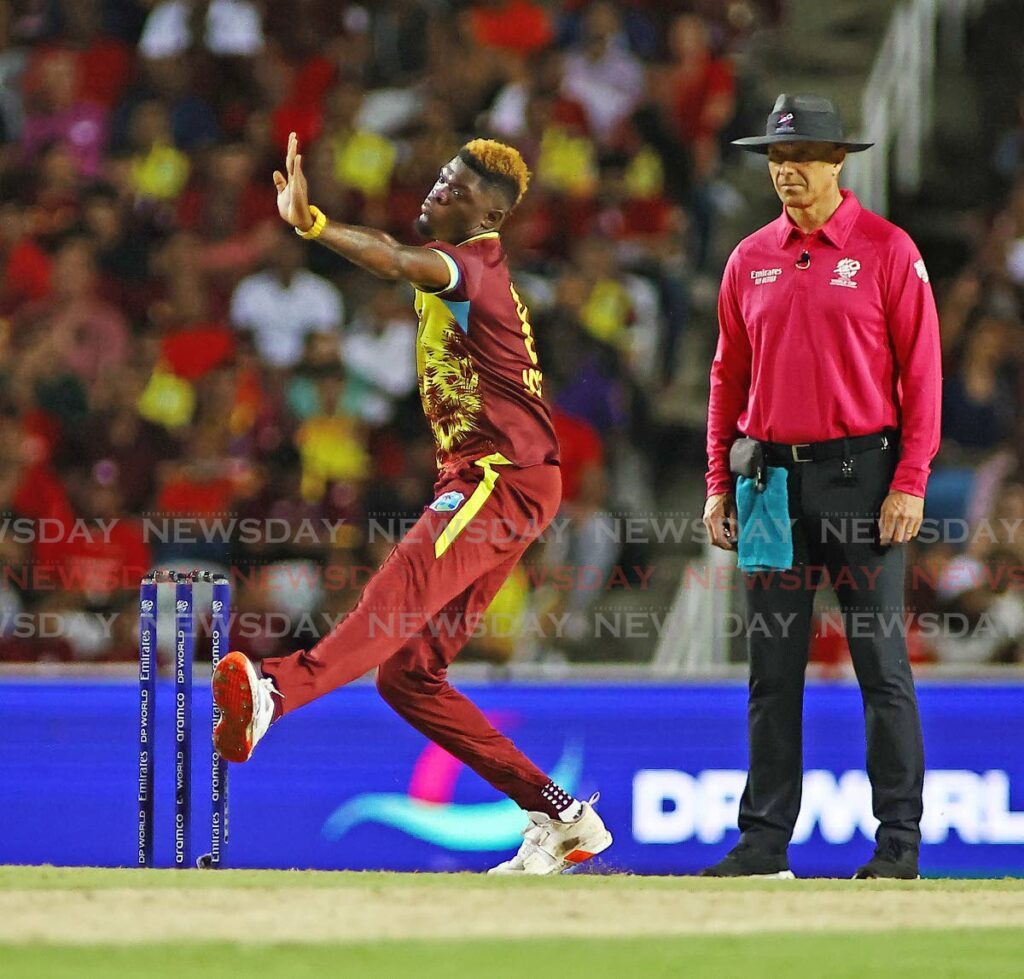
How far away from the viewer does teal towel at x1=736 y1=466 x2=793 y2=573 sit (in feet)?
19.0

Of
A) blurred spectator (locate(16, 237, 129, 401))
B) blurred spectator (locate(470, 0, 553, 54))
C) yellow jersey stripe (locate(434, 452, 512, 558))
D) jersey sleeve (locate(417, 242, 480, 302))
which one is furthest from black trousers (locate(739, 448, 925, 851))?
blurred spectator (locate(470, 0, 553, 54))

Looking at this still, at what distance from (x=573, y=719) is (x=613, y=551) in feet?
6.95

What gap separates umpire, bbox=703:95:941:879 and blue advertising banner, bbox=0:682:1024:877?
3.81 feet

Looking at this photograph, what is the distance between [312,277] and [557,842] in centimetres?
533

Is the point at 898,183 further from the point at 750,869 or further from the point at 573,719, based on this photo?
the point at 750,869

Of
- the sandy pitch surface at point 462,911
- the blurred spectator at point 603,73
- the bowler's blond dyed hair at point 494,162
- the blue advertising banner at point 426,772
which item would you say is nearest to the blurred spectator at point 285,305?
the blurred spectator at point 603,73

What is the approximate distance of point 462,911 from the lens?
494 cm

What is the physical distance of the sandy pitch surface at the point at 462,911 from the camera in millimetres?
4645

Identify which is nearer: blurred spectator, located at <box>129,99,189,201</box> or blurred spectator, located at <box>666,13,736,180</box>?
blurred spectator, located at <box>666,13,736,180</box>

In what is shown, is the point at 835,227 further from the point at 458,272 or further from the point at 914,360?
the point at 458,272

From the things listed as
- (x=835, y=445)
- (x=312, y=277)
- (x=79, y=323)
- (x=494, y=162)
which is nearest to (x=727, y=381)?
(x=835, y=445)

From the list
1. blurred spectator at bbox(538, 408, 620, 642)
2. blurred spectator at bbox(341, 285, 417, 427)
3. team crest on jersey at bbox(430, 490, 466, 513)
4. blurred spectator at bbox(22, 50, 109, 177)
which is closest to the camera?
team crest on jersey at bbox(430, 490, 466, 513)

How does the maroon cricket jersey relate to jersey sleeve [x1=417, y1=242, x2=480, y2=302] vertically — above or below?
below

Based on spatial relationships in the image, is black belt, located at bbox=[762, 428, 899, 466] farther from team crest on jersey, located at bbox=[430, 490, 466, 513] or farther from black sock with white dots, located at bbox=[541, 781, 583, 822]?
black sock with white dots, located at bbox=[541, 781, 583, 822]
